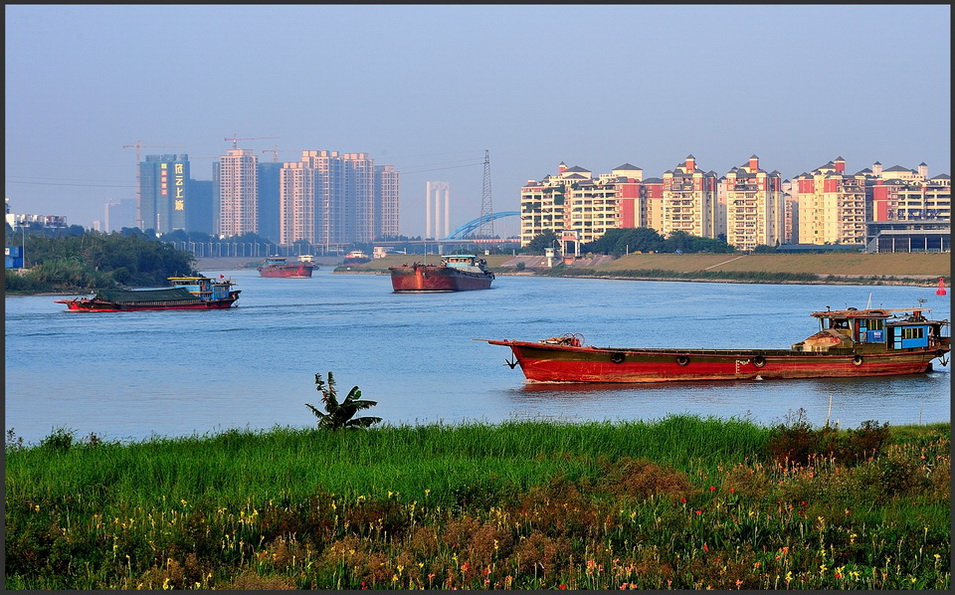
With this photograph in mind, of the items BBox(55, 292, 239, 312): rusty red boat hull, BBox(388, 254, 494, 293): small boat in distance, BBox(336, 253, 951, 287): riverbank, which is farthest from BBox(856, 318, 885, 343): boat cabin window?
BBox(336, 253, 951, 287): riverbank

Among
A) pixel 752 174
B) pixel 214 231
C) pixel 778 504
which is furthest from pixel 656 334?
pixel 214 231

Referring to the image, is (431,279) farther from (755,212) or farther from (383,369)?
(755,212)

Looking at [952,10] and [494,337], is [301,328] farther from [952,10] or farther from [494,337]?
[952,10]

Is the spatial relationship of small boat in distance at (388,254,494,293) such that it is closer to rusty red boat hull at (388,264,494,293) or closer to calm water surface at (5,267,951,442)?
rusty red boat hull at (388,264,494,293)

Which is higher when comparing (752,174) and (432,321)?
(752,174)

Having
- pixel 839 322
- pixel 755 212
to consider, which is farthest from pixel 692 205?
pixel 839 322
